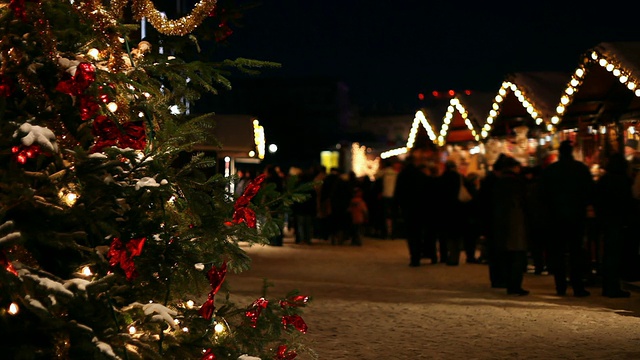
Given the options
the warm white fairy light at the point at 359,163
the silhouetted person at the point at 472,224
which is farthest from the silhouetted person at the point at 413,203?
the warm white fairy light at the point at 359,163

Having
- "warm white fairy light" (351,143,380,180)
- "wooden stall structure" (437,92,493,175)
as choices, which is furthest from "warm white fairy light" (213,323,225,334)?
"warm white fairy light" (351,143,380,180)

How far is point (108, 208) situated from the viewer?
15.1 ft

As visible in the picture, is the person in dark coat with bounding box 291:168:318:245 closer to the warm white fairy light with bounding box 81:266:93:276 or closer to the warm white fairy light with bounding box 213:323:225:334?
the warm white fairy light with bounding box 213:323:225:334

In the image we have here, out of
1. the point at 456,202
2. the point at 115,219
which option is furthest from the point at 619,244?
the point at 115,219

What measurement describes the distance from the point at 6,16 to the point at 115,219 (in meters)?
1.10

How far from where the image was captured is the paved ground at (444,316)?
8.77 metres

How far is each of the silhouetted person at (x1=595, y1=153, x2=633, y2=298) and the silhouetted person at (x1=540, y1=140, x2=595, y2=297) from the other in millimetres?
249

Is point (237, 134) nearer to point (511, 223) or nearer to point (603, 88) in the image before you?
point (603, 88)

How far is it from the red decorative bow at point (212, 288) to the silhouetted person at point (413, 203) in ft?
41.8

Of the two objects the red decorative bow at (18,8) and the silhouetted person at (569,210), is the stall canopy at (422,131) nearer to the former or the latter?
the silhouetted person at (569,210)

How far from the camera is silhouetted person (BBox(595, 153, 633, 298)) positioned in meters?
12.4

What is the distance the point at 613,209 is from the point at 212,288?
853 cm

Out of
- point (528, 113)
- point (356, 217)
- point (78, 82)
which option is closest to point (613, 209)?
point (528, 113)

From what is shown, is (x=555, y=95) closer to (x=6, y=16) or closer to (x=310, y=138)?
(x=6, y=16)
